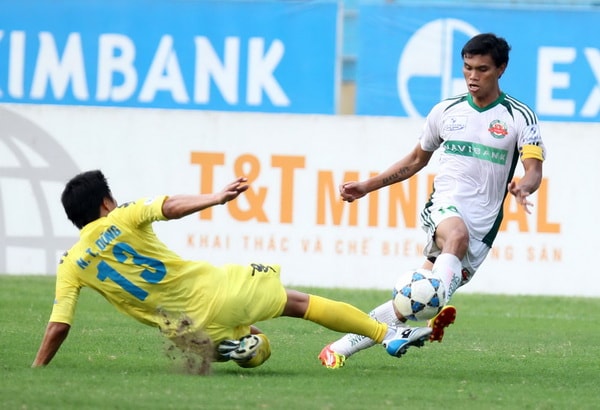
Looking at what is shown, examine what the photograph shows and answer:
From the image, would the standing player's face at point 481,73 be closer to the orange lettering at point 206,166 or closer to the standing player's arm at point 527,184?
the standing player's arm at point 527,184

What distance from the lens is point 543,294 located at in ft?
52.8

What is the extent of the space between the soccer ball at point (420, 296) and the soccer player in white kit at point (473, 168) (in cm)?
13

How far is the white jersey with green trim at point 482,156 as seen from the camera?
29.5 feet

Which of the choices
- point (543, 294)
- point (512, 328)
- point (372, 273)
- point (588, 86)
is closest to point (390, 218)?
point (372, 273)

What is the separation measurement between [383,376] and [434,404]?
4.15ft

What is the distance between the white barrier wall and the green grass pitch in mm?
2793

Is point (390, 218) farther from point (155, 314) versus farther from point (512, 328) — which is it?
point (155, 314)

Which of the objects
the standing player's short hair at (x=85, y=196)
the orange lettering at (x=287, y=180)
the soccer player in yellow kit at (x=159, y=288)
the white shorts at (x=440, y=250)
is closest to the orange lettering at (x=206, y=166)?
the orange lettering at (x=287, y=180)

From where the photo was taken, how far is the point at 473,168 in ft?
29.7

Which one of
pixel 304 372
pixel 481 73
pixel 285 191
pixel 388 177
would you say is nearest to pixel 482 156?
pixel 481 73

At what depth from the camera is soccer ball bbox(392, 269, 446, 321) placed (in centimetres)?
855

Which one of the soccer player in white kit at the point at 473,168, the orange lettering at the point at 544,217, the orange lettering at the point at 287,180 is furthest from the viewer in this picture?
the orange lettering at the point at 287,180

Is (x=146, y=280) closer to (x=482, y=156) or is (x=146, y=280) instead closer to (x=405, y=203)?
(x=482, y=156)

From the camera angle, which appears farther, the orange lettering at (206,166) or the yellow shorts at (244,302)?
the orange lettering at (206,166)
